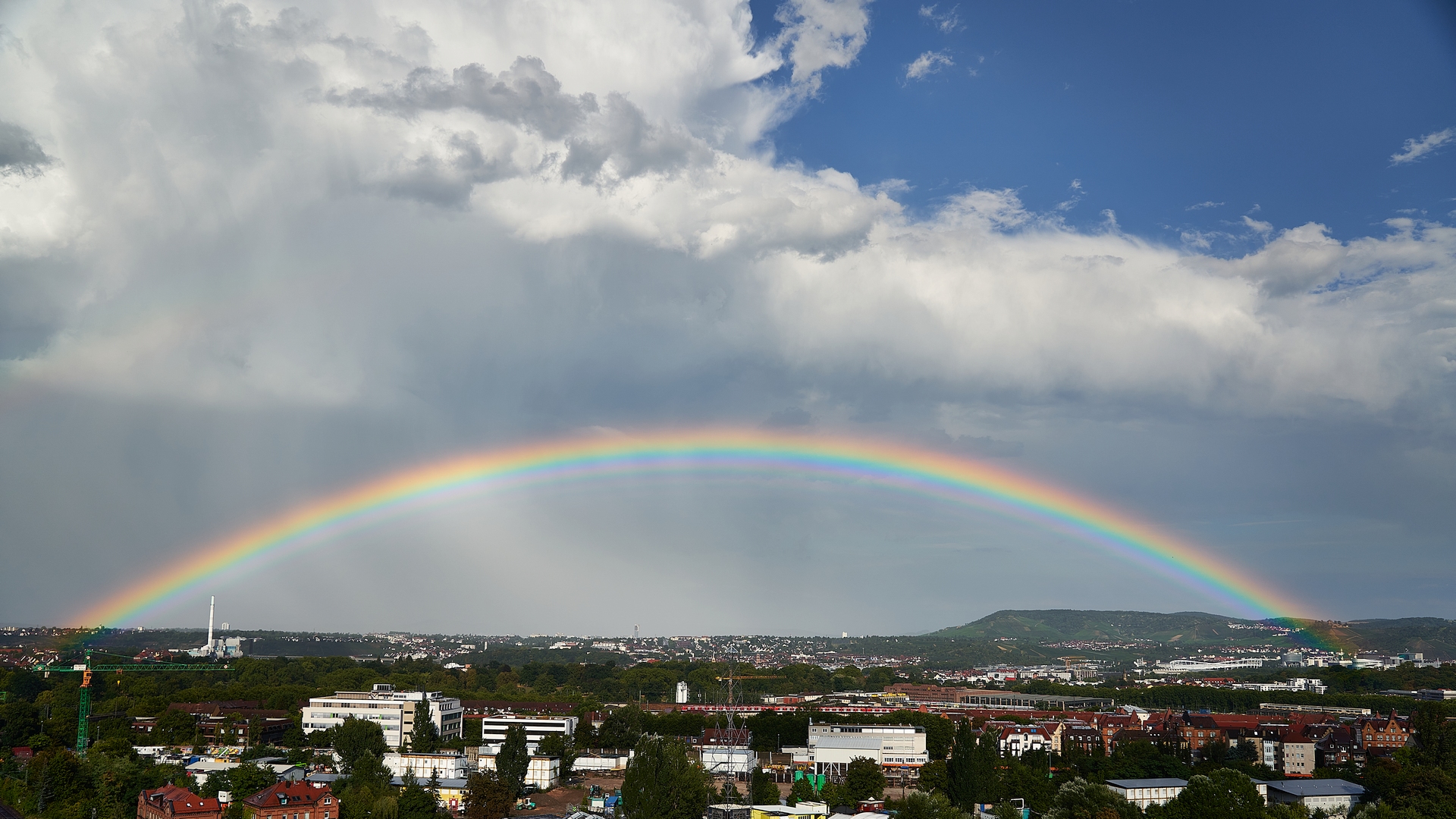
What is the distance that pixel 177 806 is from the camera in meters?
30.1

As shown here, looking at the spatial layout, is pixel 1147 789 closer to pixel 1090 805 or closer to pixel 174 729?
pixel 1090 805

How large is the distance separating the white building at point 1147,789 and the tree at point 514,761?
69.0 feet

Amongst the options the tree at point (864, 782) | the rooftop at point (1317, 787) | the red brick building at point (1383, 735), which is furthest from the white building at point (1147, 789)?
the red brick building at point (1383, 735)

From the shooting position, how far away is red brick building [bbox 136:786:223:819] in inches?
1183

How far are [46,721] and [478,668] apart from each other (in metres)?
50.8

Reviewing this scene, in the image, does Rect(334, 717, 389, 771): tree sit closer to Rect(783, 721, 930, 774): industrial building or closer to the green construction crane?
the green construction crane

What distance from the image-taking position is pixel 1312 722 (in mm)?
59969

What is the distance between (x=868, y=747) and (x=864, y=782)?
13.6m

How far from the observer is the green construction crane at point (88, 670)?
149 feet

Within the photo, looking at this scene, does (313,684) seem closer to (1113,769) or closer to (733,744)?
(733,744)

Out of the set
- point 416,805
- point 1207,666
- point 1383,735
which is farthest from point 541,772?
point 1207,666

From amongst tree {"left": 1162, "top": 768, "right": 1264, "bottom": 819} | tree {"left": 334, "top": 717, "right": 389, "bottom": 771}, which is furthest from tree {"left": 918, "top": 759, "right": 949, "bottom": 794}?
tree {"left": 334, "top": 717, "right": 389, "bottom": 771}

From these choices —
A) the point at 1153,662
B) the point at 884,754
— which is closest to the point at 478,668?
the point at 884,754

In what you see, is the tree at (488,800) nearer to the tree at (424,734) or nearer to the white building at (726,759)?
the white building at (726,759)
